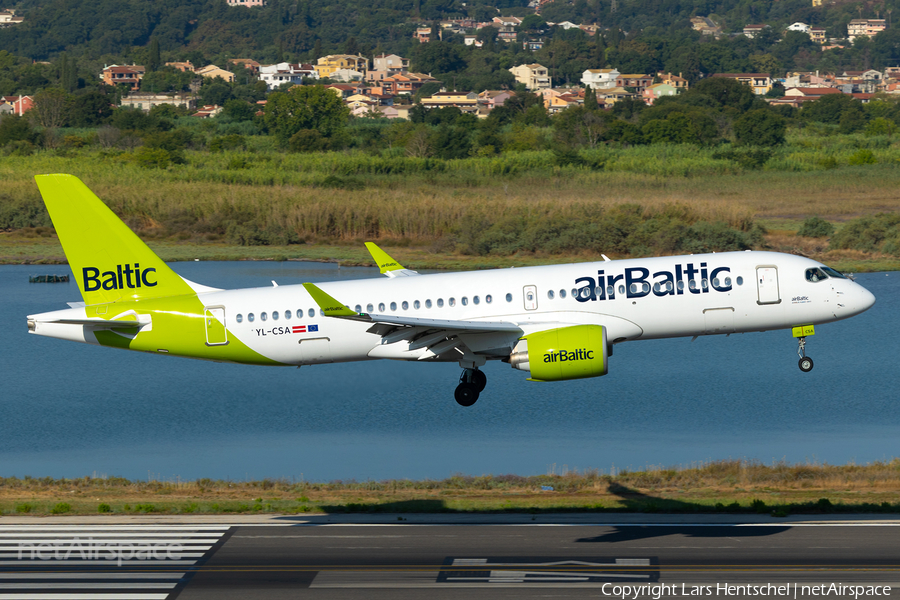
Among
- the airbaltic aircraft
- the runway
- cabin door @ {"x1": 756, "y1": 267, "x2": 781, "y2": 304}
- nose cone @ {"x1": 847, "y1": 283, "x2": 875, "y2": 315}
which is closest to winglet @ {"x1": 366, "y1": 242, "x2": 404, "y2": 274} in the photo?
the airbaltic aircraft

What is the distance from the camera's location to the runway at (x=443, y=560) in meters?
33.9

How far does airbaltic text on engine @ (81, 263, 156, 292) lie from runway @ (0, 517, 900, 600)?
919 cm

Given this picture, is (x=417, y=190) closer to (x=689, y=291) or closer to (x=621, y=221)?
(x=621, y=221)

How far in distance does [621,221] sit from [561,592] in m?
77.5

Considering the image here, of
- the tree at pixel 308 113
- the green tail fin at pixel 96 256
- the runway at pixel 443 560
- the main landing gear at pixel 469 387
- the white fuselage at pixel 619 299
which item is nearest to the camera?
the runway at pixel 443 560

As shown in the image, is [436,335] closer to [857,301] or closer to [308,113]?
[857,301]

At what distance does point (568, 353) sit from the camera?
39.8 metres

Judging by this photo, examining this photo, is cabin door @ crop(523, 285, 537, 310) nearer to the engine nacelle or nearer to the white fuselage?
the white fuselage

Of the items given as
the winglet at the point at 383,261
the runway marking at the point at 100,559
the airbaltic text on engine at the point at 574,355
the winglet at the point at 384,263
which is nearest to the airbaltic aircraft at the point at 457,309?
the airbaltic text on engine at the point at 574,355

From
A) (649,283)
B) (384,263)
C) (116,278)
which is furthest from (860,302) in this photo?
(116,278)

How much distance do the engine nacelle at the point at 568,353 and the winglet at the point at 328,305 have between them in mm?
6954

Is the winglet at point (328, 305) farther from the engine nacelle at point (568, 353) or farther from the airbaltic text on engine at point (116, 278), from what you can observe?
the airbaltic text on engine at point (116, 278)

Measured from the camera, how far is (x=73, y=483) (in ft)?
176

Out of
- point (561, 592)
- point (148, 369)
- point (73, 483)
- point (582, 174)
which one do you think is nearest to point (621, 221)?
point (582, 174)
